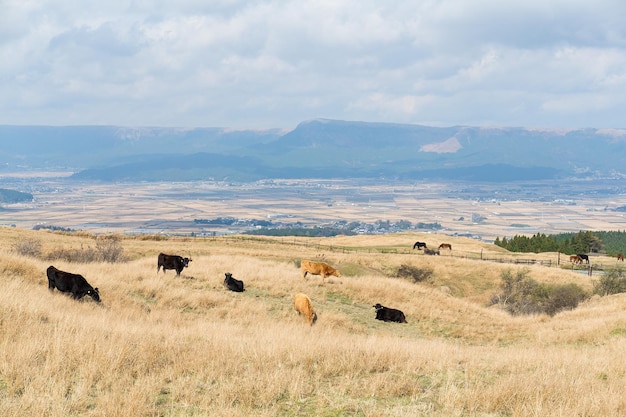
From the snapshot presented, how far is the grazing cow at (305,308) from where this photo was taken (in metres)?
20.2

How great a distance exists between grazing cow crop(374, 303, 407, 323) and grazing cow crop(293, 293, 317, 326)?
3539mm

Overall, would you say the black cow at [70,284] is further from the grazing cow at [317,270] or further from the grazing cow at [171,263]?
the grazing cow at [317,270]

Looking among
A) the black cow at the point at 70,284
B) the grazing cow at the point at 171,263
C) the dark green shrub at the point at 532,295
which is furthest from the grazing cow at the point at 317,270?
the dark green shrub at the point at 532,295

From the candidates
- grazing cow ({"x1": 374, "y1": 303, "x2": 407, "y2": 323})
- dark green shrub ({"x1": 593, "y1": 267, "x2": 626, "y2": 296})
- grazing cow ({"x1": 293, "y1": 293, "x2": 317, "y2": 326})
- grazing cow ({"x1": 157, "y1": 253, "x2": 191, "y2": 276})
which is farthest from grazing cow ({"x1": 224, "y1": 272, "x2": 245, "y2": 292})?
dark green shrub ({"x1": 593, "y1": 267, "x2": 626, "y2": 296})

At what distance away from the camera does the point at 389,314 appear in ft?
76.6

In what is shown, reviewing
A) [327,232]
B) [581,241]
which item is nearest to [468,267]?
[581,241]

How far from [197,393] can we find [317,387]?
2.00 meters

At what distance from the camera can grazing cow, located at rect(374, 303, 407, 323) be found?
2319cm

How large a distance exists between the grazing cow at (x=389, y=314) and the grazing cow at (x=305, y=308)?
3539mm

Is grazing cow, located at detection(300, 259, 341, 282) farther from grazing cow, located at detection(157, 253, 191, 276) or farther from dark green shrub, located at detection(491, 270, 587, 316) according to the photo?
dark green shrub, located at detection(491, 270, 587, 316)

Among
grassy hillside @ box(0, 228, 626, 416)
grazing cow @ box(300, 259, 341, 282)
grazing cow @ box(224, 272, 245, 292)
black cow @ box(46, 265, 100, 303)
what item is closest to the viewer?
grassy hillside @ box(0, 228, 626, 416)

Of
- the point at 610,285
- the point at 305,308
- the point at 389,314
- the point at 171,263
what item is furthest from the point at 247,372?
the point at 610,285

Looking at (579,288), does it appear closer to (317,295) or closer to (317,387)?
(317,295)

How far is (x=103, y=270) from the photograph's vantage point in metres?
24.2
